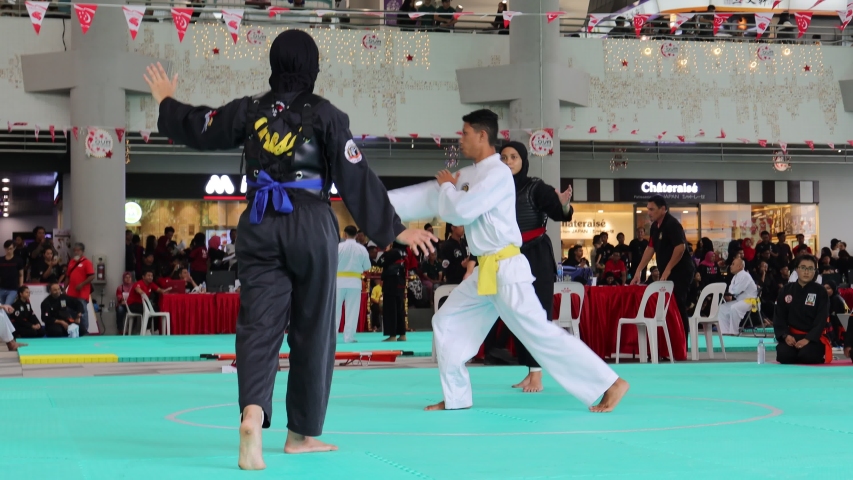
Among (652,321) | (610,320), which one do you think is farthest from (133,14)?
(652,321)

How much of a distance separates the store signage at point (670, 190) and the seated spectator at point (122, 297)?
408 inches

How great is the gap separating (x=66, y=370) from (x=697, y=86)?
41.4 feet

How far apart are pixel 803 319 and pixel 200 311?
32.2 feet

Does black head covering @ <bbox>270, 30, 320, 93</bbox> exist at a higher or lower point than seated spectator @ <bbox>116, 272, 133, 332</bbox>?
higher

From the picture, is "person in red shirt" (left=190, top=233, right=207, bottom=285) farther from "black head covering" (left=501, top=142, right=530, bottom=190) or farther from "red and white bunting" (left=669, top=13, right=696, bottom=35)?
"black head covering" (left=501, top=142, right=530, bottom=190)

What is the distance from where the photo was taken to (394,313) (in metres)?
13.6

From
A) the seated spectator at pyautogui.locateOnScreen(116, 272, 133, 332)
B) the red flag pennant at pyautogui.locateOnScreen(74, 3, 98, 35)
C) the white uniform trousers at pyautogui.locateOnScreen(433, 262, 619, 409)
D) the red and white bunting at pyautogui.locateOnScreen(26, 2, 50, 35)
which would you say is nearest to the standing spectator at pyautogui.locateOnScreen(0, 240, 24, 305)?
the seated spectator at pyautogui.locateOnScreen(116, 272, 133, 332)

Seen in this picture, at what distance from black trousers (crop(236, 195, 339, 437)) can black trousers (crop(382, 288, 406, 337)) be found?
976 centimetres

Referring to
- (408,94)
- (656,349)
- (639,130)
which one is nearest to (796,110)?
(639,130)

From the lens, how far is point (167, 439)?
430 cm

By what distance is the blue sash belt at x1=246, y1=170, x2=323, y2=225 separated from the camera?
3.72 metres

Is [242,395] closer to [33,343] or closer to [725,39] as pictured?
[33,343]

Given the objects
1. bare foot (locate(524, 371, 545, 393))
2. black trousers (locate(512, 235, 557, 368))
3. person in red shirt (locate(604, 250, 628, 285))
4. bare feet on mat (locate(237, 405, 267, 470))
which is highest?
black trousers (locate(512, 235, 557, 368))

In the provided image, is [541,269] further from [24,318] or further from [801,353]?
[24,318]
